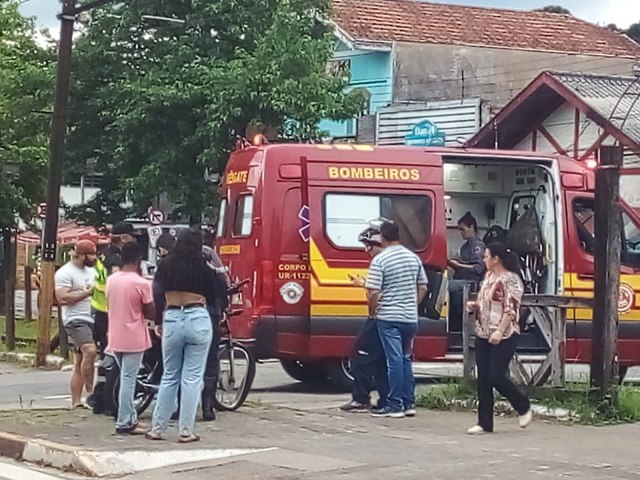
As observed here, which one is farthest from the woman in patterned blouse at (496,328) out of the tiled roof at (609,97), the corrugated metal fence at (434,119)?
the corrugated metal fence at (434,119)

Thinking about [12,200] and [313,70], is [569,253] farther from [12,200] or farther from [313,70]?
[12,200]

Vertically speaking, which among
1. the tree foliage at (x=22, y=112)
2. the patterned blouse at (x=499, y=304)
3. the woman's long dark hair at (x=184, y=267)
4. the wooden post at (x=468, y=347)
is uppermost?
the tree foliage at (x=22, y=112)

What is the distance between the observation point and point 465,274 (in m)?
16.1

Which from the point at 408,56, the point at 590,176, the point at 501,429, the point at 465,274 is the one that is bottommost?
the point at 501,429

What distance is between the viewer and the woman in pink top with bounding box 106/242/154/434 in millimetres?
11258

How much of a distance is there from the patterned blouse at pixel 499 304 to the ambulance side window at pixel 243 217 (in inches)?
172

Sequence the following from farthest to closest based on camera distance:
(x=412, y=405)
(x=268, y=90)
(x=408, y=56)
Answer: (x=408, y=56) → (x=268, y=90) → (x=412, y=405)

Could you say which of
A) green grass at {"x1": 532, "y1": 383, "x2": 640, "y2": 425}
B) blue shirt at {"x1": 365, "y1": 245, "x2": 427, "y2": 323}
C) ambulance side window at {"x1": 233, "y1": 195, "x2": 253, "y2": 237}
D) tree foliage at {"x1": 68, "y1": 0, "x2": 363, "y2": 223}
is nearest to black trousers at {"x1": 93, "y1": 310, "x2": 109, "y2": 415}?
blue shirt at {"x1": 365, "y1": 245, "x2": 427, "y2": 323}

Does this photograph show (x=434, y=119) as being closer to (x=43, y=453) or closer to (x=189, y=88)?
(x=189, y=88)

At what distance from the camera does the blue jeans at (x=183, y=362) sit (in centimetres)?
1088

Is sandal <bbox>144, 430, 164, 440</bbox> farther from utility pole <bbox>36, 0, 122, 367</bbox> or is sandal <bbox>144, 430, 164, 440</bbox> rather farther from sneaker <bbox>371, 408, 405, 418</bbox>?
utility pole <bbox>36, 0, 122, 367</bbox>

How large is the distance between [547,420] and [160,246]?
12.6ft

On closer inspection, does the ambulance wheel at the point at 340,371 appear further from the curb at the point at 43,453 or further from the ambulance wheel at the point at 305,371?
the curb at the point at 43,453

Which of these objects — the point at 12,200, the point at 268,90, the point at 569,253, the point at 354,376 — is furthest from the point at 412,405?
the point at 12,200
